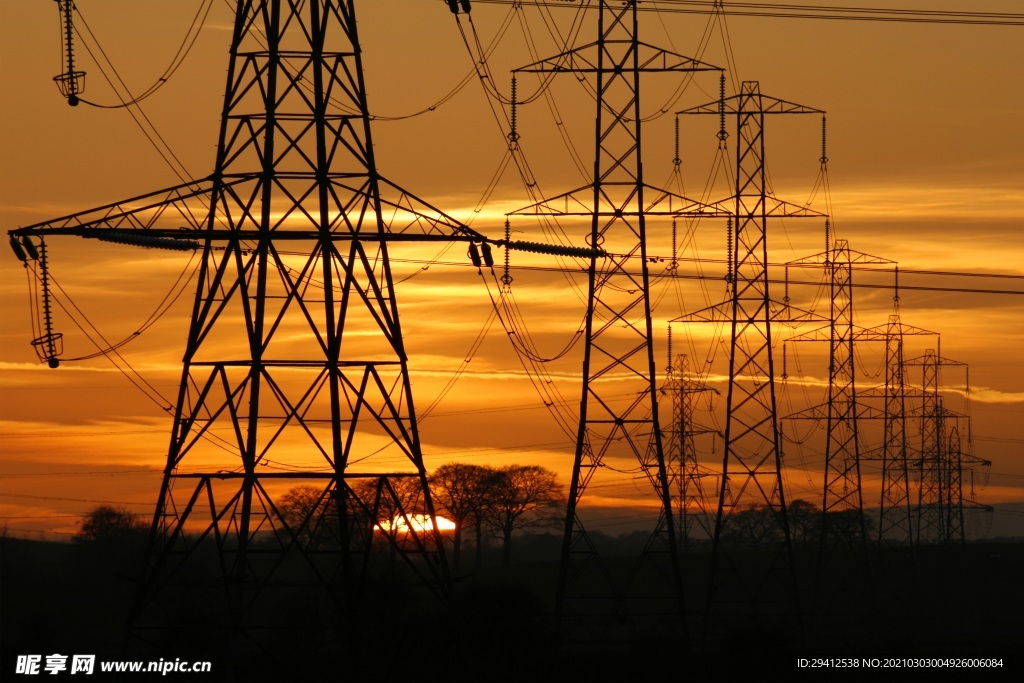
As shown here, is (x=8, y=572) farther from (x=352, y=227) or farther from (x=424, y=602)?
(x=352, y=227)

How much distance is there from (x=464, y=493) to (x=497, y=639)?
80539 millimetres

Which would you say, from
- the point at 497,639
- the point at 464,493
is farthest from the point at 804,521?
the point at 497,639

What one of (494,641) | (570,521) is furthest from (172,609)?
(570,521)

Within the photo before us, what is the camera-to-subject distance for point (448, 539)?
128625mm

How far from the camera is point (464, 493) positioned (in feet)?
445

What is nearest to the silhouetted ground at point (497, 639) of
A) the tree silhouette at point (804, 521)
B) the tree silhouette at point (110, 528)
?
the tree silhouette at point (110, 528)

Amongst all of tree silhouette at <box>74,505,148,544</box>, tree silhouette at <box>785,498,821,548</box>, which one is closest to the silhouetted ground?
tree silhouette at <box>74,505,148,544</box>

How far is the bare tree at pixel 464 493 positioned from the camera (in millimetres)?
131500

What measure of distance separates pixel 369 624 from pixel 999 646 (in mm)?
26719

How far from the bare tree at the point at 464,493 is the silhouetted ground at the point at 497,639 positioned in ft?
118

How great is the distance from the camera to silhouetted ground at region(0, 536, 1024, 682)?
42875mm

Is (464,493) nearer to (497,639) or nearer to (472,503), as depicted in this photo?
(472,503)

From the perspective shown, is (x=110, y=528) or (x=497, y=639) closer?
(x=497, y=639)

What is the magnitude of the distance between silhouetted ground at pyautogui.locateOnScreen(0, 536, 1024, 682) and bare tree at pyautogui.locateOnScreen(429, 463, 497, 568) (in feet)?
118
